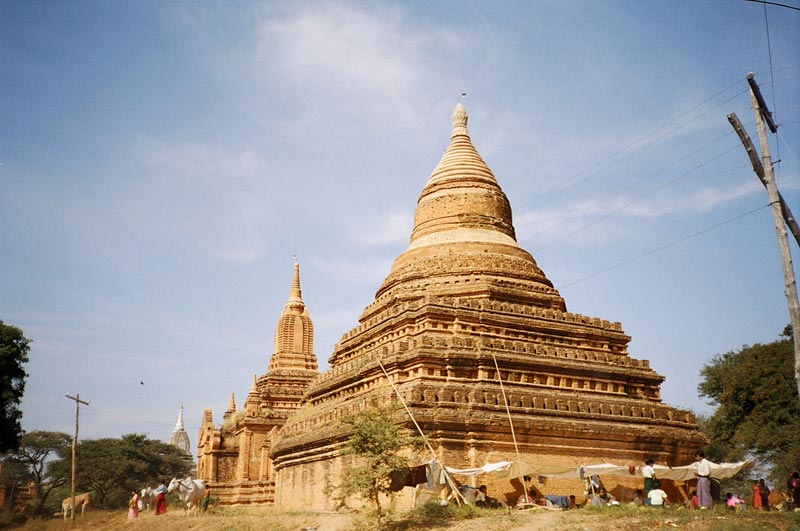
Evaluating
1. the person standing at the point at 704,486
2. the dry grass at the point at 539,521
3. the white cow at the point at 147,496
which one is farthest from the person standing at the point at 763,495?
the white cow at the point at 147,496

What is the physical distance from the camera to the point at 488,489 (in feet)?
67.0

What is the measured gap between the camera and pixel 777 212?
53.7ft

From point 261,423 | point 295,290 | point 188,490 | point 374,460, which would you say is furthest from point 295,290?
point 374,460

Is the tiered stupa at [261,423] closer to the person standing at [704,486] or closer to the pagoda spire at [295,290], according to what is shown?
the pagoda spire at [295,290]

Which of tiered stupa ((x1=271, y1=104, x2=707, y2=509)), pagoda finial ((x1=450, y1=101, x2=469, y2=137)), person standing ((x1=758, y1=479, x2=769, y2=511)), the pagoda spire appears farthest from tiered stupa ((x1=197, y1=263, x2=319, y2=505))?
person standing ((x1=758, y1=479, x2=769, y2=511))

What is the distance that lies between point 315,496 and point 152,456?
44.4 meters

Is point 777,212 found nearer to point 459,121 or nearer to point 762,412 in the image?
point 459,121

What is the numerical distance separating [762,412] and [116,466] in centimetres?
4776

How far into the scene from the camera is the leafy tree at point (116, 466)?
6084cm

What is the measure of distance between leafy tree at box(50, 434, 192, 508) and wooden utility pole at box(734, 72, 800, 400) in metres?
56.7

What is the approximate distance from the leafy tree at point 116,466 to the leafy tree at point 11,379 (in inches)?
951

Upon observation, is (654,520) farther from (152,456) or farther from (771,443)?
(152,456)

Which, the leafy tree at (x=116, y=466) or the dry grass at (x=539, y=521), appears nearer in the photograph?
the dry grass at (x=539, y=521)

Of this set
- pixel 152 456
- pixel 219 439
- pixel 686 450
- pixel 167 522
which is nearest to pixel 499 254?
pixel 686 450
